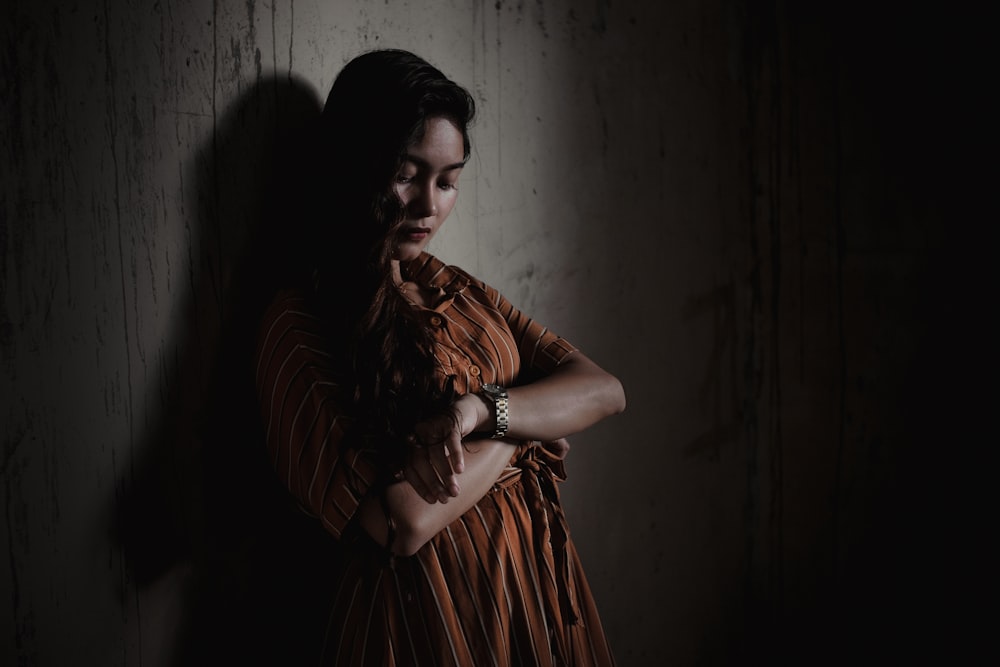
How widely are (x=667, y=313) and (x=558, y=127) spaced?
60 centimetres

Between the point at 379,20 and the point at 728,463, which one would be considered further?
the point at 728,463

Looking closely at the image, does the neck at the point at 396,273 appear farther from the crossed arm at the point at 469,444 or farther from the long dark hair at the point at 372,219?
the crossed arm at the point at 469,444

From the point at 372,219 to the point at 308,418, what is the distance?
0.35 meters

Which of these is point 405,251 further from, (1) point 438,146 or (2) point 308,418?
(2) point 308,418

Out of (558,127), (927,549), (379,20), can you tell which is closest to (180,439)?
(379,20)

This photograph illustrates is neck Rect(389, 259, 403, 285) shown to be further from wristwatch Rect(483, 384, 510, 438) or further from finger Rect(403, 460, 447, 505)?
finger Rect(403, 460, 447, 505)

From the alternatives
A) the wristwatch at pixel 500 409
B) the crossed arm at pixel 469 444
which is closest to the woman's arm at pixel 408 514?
the crossed arm at pixel 469 444

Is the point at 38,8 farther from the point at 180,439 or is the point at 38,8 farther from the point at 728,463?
the point at 728,463

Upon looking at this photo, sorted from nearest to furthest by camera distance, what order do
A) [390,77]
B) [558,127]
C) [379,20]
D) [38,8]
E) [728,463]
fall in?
[38,8], [390,77], [379,20], [558,127], [728,463]

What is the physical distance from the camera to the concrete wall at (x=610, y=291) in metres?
1.15

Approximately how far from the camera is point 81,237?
3.79ft

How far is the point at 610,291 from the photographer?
193cm

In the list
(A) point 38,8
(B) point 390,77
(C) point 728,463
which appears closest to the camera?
(A) point 38,8

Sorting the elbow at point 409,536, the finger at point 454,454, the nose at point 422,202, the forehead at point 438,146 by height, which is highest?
the forehead at point 438,146
